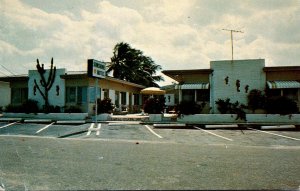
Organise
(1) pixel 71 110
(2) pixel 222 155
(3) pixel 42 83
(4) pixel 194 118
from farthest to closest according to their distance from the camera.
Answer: (3) pixel 42 83
(1) pixel 71 110
(4) pixel 194 118
(2) pixel 222 155

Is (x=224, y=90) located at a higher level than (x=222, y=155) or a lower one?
higher

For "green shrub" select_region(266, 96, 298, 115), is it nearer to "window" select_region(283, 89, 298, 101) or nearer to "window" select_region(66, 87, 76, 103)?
"window" select_region(283, 89, 298, 101)

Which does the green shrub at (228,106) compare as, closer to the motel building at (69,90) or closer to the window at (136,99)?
the motel building at (69,90)

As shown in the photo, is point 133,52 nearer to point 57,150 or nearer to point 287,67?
point 287,67

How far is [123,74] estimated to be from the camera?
44.2 m

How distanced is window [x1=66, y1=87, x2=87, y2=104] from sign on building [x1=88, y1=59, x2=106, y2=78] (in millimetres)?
5910

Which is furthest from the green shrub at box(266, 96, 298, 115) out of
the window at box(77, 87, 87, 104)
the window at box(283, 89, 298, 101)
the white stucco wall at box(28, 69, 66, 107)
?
the white stucco wall at box(28, 69, 66, 107)

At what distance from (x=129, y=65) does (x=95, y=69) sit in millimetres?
25974

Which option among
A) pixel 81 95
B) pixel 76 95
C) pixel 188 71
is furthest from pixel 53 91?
pixel 188 71

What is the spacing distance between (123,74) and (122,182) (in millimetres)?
39049

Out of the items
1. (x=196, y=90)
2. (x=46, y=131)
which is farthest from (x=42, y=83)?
(x=196, y=90)

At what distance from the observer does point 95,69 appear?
63.0 ft

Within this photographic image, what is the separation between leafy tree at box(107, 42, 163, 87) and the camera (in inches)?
1735

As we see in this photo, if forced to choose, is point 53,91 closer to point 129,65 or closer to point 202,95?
point 202,95
